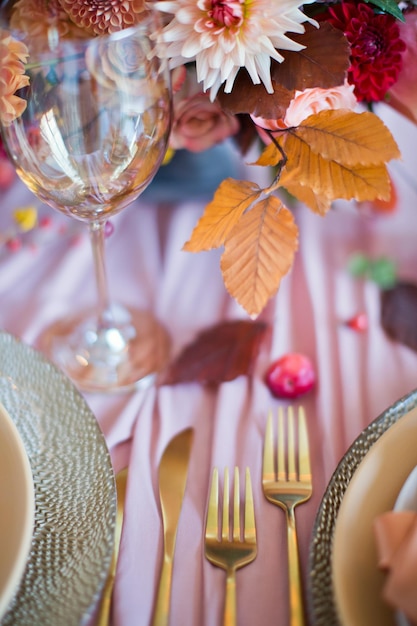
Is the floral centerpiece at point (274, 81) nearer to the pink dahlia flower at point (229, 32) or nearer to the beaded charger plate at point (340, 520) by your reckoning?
the pink dahlia flower at point (229, 32)

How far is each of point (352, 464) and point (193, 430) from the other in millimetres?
159

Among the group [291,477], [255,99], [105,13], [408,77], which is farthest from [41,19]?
[291,477]

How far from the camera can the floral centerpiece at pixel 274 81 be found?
0.40 meters

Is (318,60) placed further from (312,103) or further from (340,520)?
(340,520)

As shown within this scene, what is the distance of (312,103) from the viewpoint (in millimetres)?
453

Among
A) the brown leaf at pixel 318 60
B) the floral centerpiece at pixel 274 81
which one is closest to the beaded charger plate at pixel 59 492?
the floral centerpiece at pixel 274 81

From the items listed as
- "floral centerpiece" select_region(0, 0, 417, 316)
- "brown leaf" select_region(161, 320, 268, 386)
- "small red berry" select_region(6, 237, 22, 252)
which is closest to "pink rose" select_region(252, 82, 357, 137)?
"floral centerpiece" select_region(0, 0, 417, 316)

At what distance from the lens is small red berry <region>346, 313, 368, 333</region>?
23.5 inches

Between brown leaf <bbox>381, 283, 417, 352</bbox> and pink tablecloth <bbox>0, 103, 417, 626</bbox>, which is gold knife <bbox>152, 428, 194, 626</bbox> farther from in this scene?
brown leaf <bbox>381, 283, 417, 352</bbox>

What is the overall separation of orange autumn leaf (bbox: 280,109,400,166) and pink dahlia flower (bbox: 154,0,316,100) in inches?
2.0

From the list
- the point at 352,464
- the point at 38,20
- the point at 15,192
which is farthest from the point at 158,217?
the point at 352,464

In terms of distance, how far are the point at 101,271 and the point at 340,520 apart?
30 centimetres

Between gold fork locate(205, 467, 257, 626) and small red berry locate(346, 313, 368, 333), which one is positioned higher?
small red berry locate(346, 313, 368, 333)

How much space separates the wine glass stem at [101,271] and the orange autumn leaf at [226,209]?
0.09 meters
